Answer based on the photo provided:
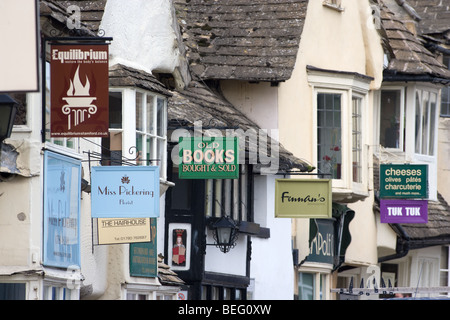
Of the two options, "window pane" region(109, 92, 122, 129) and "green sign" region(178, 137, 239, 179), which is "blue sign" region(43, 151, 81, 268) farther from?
"green sign" region(178, 137, 239, 179)

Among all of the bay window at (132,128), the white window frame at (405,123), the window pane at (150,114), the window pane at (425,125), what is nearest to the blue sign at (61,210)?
the bay window at (132,128)

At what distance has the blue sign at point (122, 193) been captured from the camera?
64.7 ft

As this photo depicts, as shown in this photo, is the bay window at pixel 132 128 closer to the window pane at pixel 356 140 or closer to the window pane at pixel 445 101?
the window pane at pixel 356 140

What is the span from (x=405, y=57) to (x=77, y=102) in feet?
53.4

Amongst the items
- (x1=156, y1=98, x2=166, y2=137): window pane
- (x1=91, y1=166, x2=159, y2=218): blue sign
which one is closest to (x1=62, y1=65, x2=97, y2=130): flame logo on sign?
(x1=91, y1=166, x2=159, y2=218): blue sign

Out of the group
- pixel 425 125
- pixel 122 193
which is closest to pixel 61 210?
pixel 122 193

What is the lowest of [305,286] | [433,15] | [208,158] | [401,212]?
[305,286]

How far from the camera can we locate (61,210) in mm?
19094

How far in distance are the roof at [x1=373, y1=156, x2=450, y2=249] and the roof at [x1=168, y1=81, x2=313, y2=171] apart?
17.9 feet

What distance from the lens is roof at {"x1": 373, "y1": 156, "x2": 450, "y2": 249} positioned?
33.5 meters

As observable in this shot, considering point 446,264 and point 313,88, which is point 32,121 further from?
point 446,264

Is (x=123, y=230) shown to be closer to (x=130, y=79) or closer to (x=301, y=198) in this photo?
(x=130, y=79)

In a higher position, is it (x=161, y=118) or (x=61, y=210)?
(x=161, y=118)

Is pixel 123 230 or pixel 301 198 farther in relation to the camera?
pixel 301 198
